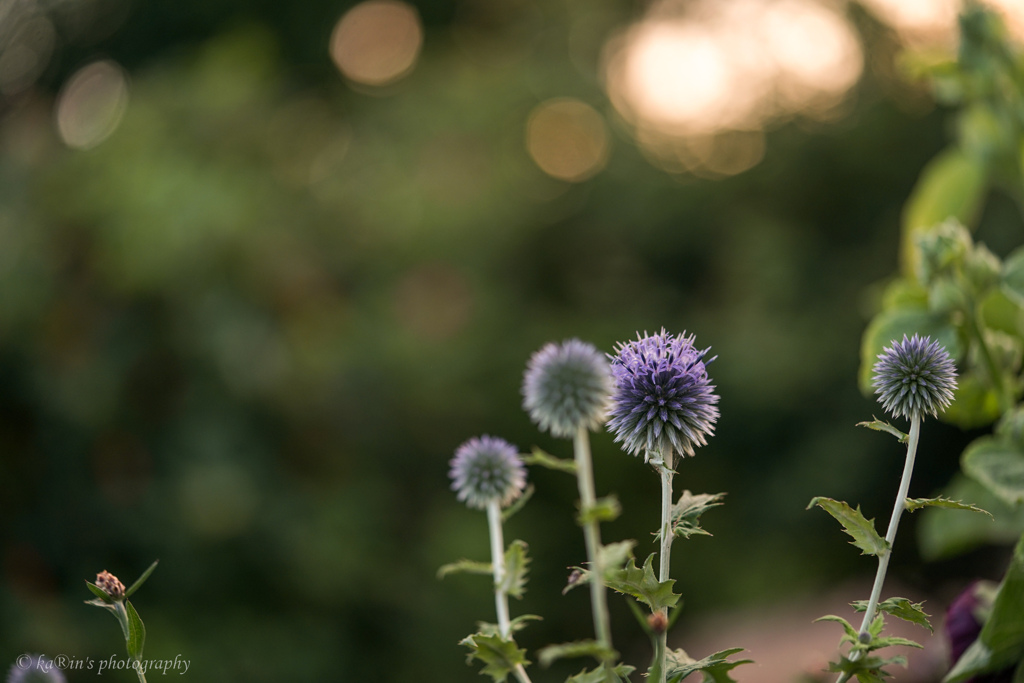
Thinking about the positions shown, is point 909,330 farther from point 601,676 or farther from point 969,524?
point 601,676

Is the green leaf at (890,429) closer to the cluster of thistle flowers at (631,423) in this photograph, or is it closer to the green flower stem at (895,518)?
the green flower stem at (895,518)

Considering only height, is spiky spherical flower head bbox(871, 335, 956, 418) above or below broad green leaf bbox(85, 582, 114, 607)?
above

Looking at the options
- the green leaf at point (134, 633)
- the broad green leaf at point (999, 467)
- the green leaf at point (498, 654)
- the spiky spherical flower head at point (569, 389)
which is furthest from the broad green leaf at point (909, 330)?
the green leaf at point (134, 633)

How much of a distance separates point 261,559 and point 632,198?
2.73 meters

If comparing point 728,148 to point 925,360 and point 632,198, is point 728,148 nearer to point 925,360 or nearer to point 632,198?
point 632,198

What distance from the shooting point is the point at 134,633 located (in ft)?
1.80

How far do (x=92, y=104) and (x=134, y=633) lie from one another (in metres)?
3.70

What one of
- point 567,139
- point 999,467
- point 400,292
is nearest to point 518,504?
point 999,467

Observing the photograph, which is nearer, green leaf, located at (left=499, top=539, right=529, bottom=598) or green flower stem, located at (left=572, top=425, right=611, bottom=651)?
green flower stem, located at (left=572, top=425, right=611, bottom=651)

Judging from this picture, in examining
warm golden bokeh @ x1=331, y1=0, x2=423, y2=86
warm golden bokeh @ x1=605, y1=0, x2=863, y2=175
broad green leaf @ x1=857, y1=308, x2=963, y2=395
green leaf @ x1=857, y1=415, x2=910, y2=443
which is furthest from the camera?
warm golden bokeh @ x1=331, y1=0, x2=423, y2=86

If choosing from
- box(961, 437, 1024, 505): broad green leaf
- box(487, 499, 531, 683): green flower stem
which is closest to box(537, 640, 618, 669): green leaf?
box(487, 499, 531, 683): green flower stem

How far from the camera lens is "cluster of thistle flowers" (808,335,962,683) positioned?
0.50 metres

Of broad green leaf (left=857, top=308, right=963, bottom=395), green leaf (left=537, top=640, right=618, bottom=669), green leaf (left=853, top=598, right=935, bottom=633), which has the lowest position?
green leaf (left=537, top=640, right=618, bottom=669)

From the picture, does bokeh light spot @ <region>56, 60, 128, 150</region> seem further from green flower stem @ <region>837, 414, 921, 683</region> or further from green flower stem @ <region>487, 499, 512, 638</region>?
green flower stem @ <region>837, 414, 921, 683</region>
